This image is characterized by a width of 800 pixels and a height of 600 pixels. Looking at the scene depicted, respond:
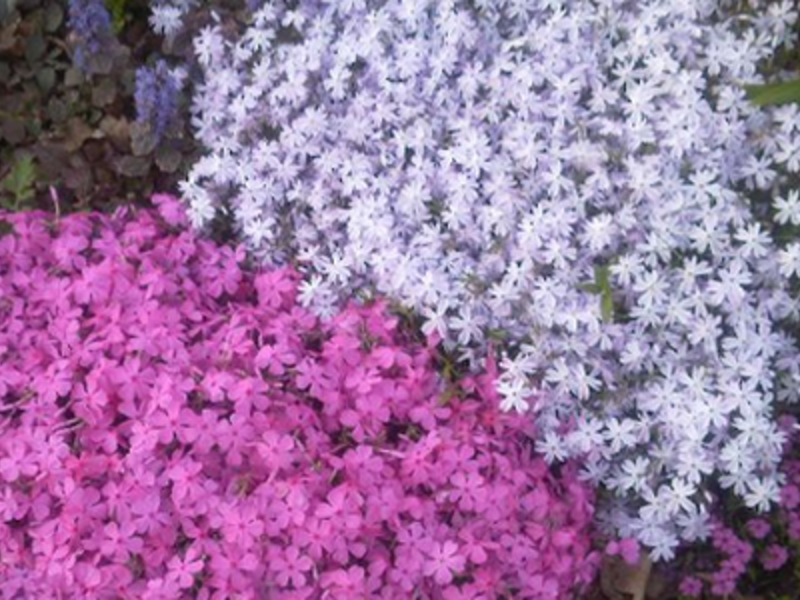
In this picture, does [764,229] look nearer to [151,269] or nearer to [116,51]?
[151,269]

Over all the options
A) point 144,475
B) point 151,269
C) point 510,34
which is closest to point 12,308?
point 151,269

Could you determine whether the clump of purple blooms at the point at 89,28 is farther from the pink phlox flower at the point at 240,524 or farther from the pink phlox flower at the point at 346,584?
the pink phlox flower at the point at 346,584

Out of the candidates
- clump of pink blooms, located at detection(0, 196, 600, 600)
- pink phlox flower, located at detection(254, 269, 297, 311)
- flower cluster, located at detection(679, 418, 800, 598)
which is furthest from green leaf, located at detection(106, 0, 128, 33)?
flower cluster, located at detection(679, 418, 800, 598)

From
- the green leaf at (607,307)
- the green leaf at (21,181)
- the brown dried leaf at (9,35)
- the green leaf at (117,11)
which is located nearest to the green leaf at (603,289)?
the green leaf at (607,307)

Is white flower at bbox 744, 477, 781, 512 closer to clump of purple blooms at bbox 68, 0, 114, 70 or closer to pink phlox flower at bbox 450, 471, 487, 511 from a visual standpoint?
pink phlox flower at bbox 450, 471, 487, 511

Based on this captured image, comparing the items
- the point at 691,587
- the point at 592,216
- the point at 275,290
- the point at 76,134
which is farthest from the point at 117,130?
the point at 691,587

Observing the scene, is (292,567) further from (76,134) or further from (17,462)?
(76,134)

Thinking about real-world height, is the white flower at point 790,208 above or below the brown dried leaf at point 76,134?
above
